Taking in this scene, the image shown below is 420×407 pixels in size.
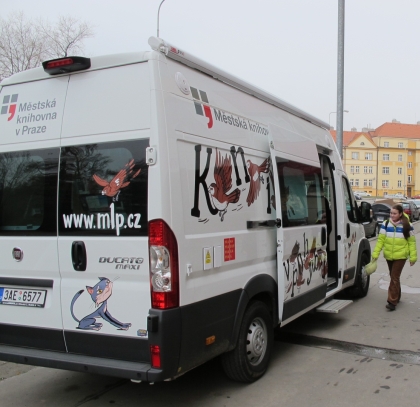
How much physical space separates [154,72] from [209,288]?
5.56 ft

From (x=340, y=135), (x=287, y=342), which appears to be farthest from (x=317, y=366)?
(x=340, y=135)

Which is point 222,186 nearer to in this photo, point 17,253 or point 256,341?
point 256,341

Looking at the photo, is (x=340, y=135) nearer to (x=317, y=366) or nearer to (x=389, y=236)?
(x=389, y=236)

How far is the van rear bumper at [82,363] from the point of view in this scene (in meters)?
3.25

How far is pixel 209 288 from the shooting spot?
369 cm

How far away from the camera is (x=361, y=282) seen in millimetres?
7926

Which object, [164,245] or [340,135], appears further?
[340,135]

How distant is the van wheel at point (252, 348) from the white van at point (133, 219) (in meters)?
0.01

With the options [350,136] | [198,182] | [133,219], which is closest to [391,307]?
[198,182]

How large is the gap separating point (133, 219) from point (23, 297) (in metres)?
1.24

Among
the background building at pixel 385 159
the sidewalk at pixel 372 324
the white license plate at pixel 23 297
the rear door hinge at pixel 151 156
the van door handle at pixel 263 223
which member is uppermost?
the background building at pixel 385 159

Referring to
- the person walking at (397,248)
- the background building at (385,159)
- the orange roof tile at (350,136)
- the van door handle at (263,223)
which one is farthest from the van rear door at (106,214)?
the background building at (385,159)

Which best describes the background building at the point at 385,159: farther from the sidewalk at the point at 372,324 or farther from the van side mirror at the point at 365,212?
the sidewalk at the point at 372,324

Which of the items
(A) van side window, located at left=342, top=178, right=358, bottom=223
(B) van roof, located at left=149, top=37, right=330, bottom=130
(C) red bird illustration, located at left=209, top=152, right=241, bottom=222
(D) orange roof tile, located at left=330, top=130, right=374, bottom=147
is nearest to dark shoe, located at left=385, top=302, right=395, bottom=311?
(A) van side window, located at left=342, top=178, right=358, bottom=223
